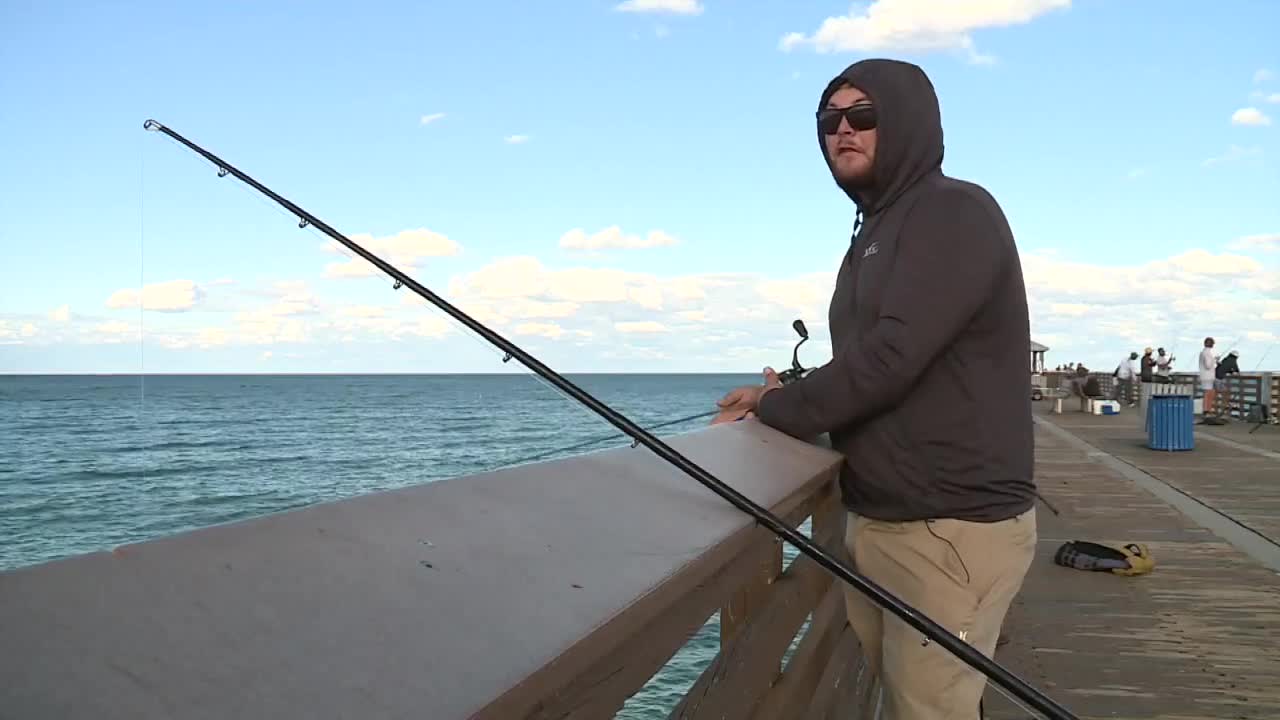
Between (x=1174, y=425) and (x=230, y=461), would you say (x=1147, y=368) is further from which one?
(x=230, y=461)

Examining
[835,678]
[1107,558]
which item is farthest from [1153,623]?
[835,678]

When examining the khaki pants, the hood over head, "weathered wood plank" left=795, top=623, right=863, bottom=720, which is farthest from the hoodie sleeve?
"weathered wood plank" left=795, top=623, right=863, bottom=720

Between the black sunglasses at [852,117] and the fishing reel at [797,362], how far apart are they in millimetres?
892

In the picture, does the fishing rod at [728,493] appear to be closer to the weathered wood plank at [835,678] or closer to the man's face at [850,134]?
the man's face at [850,134]

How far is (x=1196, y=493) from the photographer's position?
1023 centimetres

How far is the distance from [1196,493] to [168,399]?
3769 inches

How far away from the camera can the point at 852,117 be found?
2.07m

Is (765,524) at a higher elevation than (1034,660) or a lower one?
higher

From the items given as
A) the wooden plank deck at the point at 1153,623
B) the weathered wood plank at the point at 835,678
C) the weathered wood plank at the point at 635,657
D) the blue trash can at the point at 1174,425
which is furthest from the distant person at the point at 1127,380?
the weathered wood plank at the point at 635,657

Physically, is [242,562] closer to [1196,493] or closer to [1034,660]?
[1034,660]

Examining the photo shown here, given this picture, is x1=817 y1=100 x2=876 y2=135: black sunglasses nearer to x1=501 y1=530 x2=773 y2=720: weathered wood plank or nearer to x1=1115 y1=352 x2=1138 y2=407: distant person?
x1=501 y1=530 x2=773 y2=720: weathered wood plank

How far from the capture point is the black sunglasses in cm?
205

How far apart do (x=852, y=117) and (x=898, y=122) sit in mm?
86

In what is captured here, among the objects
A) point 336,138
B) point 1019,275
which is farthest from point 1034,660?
point 336,138
